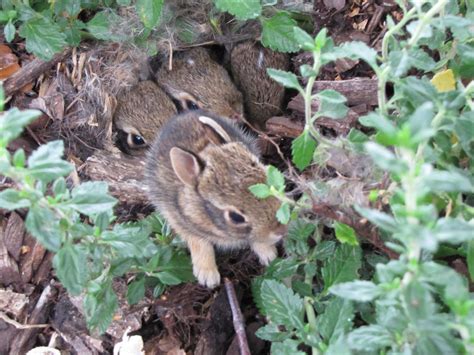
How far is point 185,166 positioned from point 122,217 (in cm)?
86

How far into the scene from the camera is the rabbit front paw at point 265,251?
441 centimetres

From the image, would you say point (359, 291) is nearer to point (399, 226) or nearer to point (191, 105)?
point (399, 226)

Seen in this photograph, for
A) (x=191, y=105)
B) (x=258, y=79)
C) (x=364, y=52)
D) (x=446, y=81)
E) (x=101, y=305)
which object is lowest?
(x=101, y=305)

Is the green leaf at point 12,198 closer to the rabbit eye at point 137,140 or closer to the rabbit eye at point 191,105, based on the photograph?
the rabbit eye at point 137,140

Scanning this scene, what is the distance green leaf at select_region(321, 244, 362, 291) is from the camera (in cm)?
382

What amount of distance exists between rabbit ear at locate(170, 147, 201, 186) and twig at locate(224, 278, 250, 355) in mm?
709

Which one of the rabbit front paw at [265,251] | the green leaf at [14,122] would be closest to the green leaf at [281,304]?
the rabbit front paw at [265,251]

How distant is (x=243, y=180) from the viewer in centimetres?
411

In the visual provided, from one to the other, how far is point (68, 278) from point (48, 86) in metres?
2.74

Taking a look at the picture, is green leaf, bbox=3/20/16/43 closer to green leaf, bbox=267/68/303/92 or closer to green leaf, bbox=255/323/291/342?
green leaf, bbox=267/68/303/92

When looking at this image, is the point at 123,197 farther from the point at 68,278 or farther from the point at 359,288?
the point at 359,288

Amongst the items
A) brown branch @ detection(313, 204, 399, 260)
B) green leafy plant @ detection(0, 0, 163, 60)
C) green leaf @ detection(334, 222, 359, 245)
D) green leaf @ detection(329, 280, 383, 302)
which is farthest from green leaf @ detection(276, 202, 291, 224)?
green leafy plant @ detection(0, 0, 163, 60)

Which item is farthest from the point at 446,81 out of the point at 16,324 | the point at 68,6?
the point at 16,324

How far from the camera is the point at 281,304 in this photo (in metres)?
3.75
